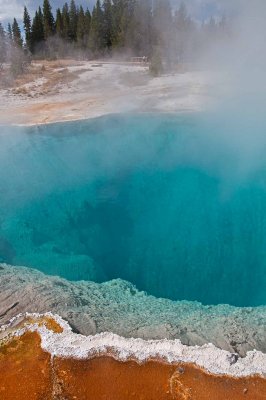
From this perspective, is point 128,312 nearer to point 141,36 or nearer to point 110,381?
point 110,381

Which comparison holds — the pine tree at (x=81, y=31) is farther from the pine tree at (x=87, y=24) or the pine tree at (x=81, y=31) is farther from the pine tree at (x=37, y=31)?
the pine tree at (x=37, y=31)

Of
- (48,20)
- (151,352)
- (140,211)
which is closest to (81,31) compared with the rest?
(48,20)

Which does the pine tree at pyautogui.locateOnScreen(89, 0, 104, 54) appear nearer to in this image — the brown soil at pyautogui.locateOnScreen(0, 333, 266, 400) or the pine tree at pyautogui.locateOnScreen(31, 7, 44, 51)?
the pine tree at pyautogui.locateOnScreen(31, 7, 44, 51)

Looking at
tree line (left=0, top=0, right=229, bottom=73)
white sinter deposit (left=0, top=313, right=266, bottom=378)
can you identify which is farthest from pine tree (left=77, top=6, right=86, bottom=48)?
white sinter deposit (left=0, top=313, right=266, bottom=378)

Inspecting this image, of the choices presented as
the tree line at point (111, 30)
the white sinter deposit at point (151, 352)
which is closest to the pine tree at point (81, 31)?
the tree line at point (111, 30)

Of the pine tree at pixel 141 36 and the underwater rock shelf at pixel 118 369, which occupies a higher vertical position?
the pine tree at pixel 141 36

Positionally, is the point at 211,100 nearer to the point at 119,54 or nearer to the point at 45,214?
the point at 45,214

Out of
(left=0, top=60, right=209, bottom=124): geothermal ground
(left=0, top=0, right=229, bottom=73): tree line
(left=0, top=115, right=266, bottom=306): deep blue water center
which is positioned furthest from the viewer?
(left=0, top=0, right=229, bottom=73): tree line

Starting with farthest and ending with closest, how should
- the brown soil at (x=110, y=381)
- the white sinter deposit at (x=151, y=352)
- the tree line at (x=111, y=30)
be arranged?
the tree line at (x=111, y=30), the white sinter deposit at (x=151, y=352), the brown soil at (x=110, y=381)
